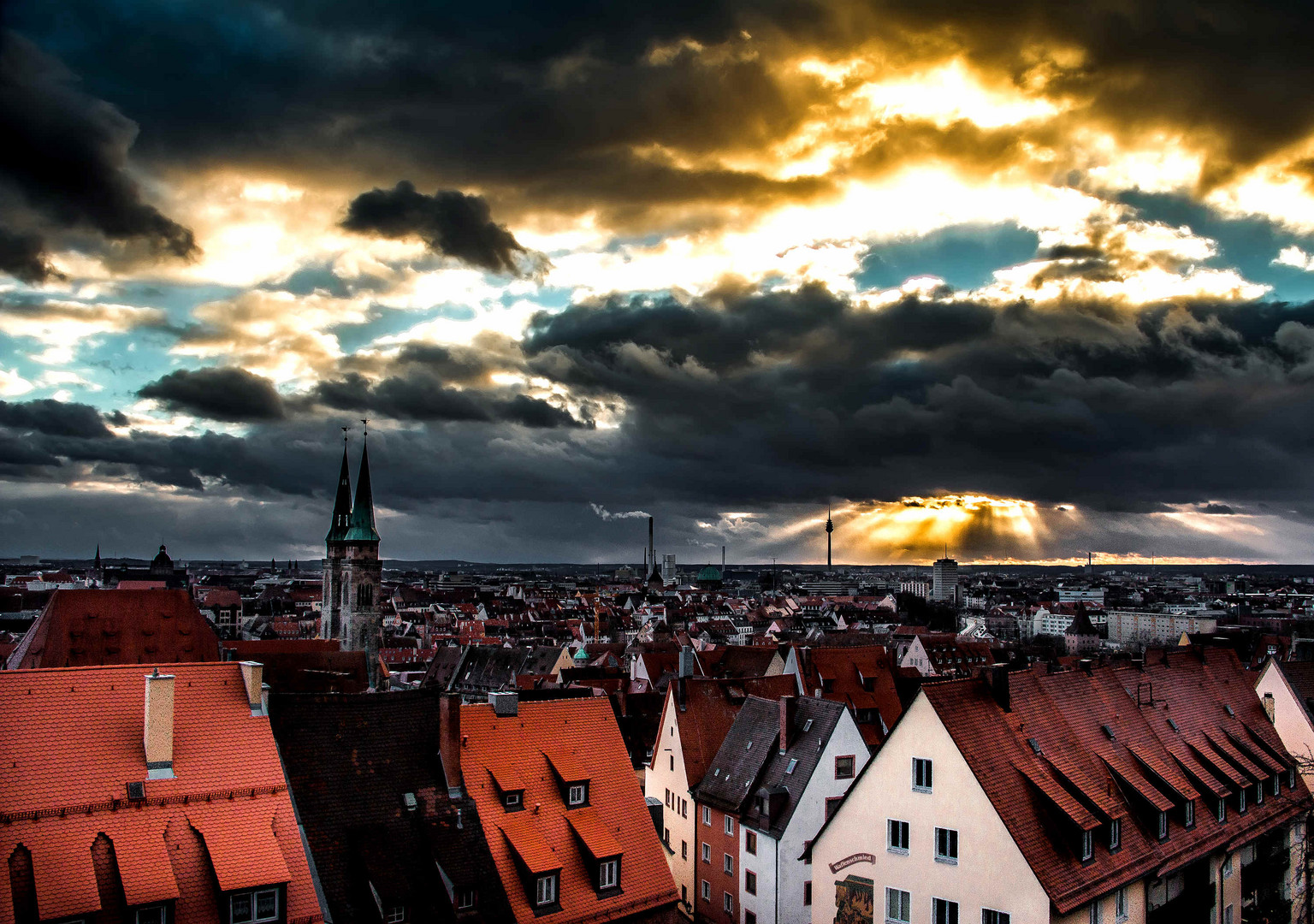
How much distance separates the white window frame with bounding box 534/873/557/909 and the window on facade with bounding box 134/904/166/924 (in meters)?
10.4

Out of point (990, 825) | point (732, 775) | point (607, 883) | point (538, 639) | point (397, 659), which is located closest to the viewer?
point (990, 825)

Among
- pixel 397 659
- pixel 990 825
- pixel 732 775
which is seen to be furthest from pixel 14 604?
pixel 990 825

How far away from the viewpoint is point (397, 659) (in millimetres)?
144000

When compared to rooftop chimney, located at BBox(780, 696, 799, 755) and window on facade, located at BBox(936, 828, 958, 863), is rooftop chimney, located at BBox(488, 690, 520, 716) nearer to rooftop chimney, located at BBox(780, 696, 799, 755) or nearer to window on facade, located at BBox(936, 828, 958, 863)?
rooftop chimney, located at BBox(780, 696, 799, 755)

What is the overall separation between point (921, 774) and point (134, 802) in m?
21.6

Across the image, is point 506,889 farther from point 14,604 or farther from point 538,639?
point 14,604

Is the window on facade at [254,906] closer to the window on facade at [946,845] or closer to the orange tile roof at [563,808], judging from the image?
the orange tile roof at [563,808]

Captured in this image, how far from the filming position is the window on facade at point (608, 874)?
2975 centimetres

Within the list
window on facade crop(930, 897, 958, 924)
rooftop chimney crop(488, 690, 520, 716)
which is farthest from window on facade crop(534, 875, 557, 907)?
window on facade crop(930, 897, 958, 924)

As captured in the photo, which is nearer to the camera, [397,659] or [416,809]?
[416,809]

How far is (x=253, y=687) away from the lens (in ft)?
88.4

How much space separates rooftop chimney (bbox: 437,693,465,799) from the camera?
29578 mm

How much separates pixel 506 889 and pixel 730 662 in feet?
153

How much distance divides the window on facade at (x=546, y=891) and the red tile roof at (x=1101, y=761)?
1284 centimetres
